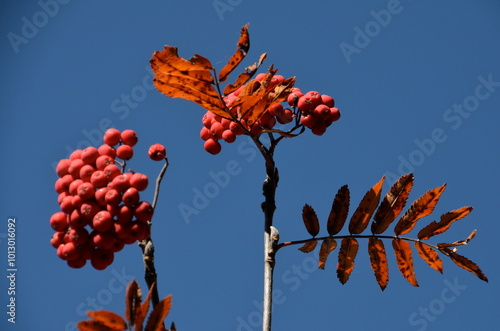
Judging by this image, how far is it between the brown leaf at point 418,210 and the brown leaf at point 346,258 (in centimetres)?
22

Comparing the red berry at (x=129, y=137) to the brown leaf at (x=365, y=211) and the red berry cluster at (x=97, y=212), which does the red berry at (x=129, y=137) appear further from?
the brown leaf at (x=365, y=211)

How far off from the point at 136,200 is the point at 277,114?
2.57ft

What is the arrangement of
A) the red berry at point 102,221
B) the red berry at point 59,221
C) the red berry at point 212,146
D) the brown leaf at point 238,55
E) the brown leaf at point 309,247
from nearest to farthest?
the red berry at point 102,221, the red berry at point 59,221, the brown leaf at point 238,55, the brown leaf at point 309,247, the red berry at point 212,146

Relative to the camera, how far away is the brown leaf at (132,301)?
2334mm

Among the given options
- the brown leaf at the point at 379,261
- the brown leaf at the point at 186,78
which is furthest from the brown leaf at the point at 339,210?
the brown leaf at the point at 186,78

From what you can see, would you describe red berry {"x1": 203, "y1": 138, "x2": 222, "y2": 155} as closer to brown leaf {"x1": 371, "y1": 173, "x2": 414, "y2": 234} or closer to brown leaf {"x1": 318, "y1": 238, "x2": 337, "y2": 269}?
brown leaf {"x1": 318, "y1": 238, "x2": 337, "y2": 269}

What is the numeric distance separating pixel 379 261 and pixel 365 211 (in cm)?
23

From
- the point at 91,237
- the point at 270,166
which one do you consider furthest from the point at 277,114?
the point at 91,237

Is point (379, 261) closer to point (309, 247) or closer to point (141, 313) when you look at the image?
point (309, 247)

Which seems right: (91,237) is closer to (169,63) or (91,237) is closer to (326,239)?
(169,63)

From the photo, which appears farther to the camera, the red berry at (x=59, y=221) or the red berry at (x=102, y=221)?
the red berry at (x=59, y=221)

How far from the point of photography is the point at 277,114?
307 cm

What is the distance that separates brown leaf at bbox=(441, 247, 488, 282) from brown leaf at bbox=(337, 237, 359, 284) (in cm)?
41

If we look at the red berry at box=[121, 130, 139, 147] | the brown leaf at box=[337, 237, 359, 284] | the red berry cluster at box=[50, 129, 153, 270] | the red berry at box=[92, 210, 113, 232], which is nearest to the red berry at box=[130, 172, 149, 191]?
the red berry cluster at box=[50, 129, 153, 270]
